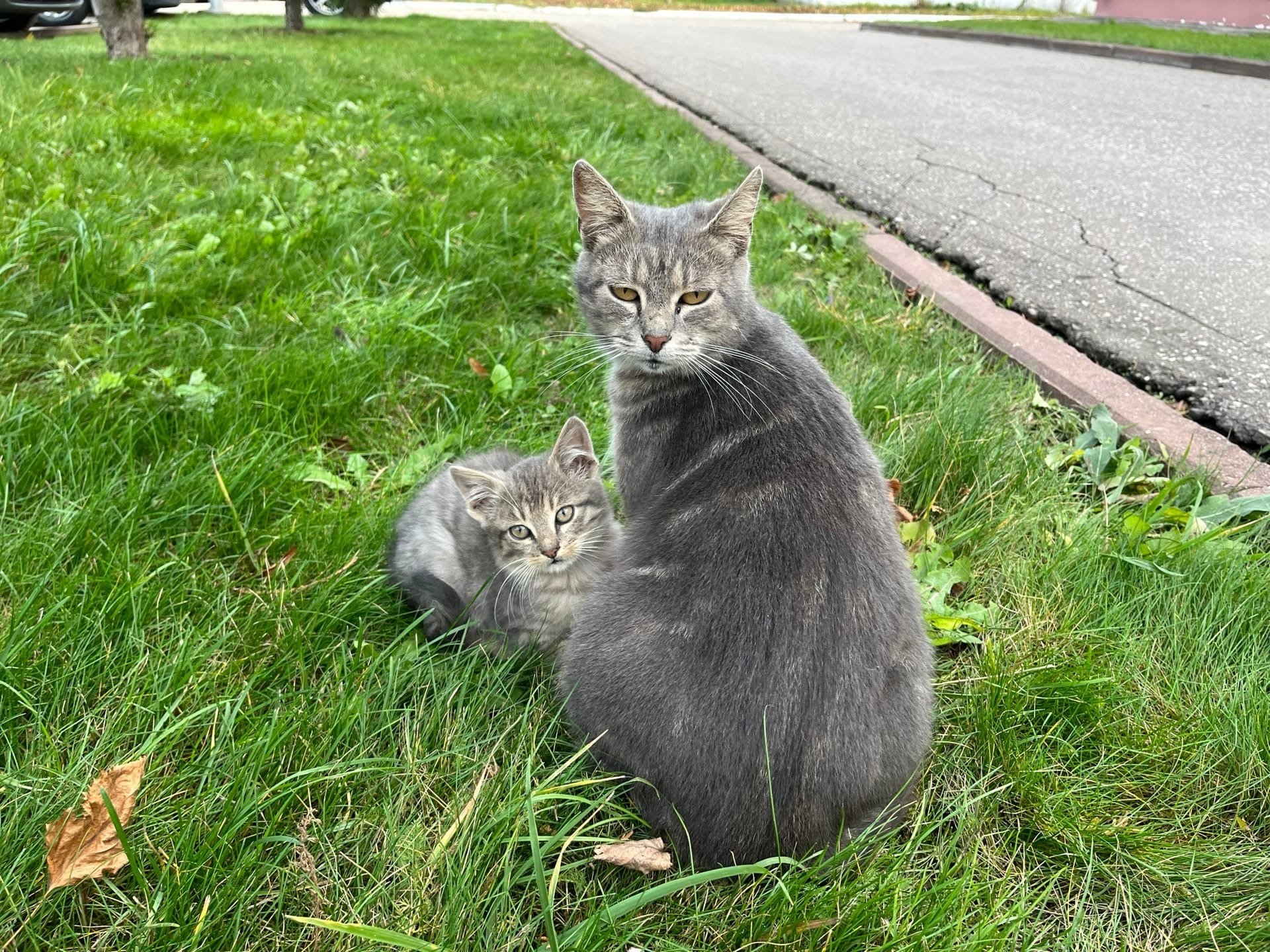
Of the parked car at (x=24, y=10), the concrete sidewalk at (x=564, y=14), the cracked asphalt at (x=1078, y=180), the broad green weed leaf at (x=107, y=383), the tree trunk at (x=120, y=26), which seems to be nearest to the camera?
the broad green weed leaf at (x=107, y=383)

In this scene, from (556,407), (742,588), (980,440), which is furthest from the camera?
(556,407)

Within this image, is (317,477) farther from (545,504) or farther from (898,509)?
(898,509)

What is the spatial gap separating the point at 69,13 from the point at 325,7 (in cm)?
793

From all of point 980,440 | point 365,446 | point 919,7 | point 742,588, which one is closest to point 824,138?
point 980,440

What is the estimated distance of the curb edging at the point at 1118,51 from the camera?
447 inches

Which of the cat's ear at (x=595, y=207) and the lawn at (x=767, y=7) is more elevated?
the lawn at (x=767, y=7)

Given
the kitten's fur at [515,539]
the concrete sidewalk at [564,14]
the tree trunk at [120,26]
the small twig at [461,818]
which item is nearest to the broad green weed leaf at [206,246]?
the kitten's fur at [515,539]

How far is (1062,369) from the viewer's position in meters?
3.30

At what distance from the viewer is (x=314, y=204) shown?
4.34m

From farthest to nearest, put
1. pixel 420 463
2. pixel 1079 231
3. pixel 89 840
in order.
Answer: pixel 1079 231 → pixel 420 463 → pixel 89 840

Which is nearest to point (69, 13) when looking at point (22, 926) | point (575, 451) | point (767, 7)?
point (575, 451)

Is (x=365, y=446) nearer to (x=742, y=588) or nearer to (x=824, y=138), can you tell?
(x=742, y=588)

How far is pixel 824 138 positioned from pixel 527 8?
83.9ft

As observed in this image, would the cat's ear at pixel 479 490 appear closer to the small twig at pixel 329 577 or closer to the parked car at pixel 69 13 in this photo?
the small twig at pixel 329 577
